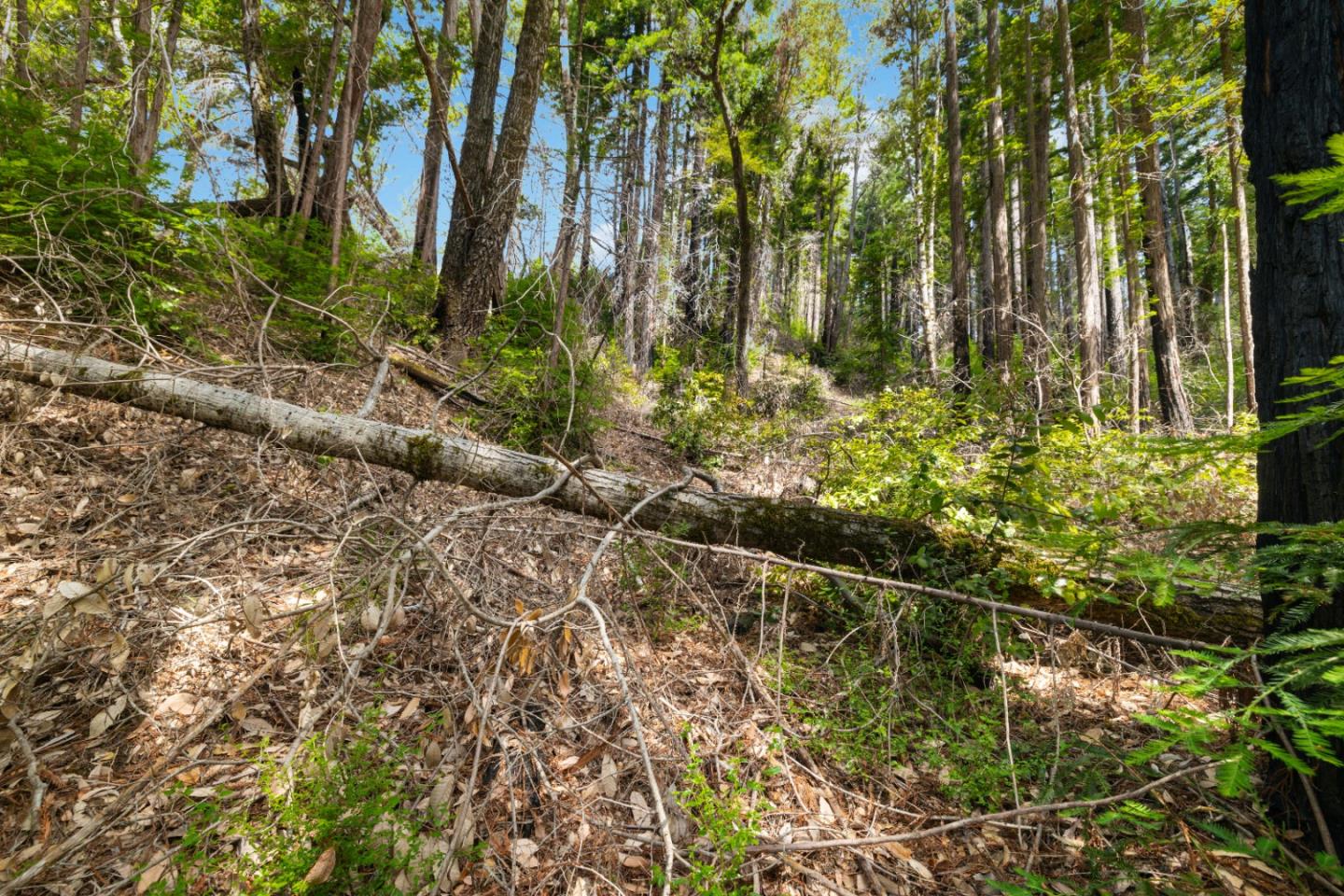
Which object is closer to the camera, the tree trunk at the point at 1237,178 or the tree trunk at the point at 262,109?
the tree trunk at the point at 262,109

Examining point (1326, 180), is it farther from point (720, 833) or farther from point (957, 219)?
point (957, 219)

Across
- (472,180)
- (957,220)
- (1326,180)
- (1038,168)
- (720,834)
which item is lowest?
(720,834)

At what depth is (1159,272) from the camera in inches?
353

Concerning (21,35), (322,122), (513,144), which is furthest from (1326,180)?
(21,35)

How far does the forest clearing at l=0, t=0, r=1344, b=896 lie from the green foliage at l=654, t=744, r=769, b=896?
0.02m

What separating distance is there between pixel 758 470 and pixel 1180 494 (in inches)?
155

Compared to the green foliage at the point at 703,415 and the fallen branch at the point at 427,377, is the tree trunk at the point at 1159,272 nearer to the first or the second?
the green foliage at the point at 703,415

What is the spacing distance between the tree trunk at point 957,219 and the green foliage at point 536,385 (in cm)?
785

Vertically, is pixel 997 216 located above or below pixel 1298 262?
above

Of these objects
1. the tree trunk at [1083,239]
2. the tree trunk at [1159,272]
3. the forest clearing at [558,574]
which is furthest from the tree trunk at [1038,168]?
the forest clearing at [558,574]

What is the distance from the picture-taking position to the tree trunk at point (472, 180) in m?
5.87

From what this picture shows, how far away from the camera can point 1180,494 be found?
15.0ft

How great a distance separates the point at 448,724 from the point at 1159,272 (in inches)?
493

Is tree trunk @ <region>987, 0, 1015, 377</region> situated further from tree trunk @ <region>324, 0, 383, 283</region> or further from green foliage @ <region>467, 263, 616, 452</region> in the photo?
tree trunk @ <region>324, 0, 383, 283</region>
